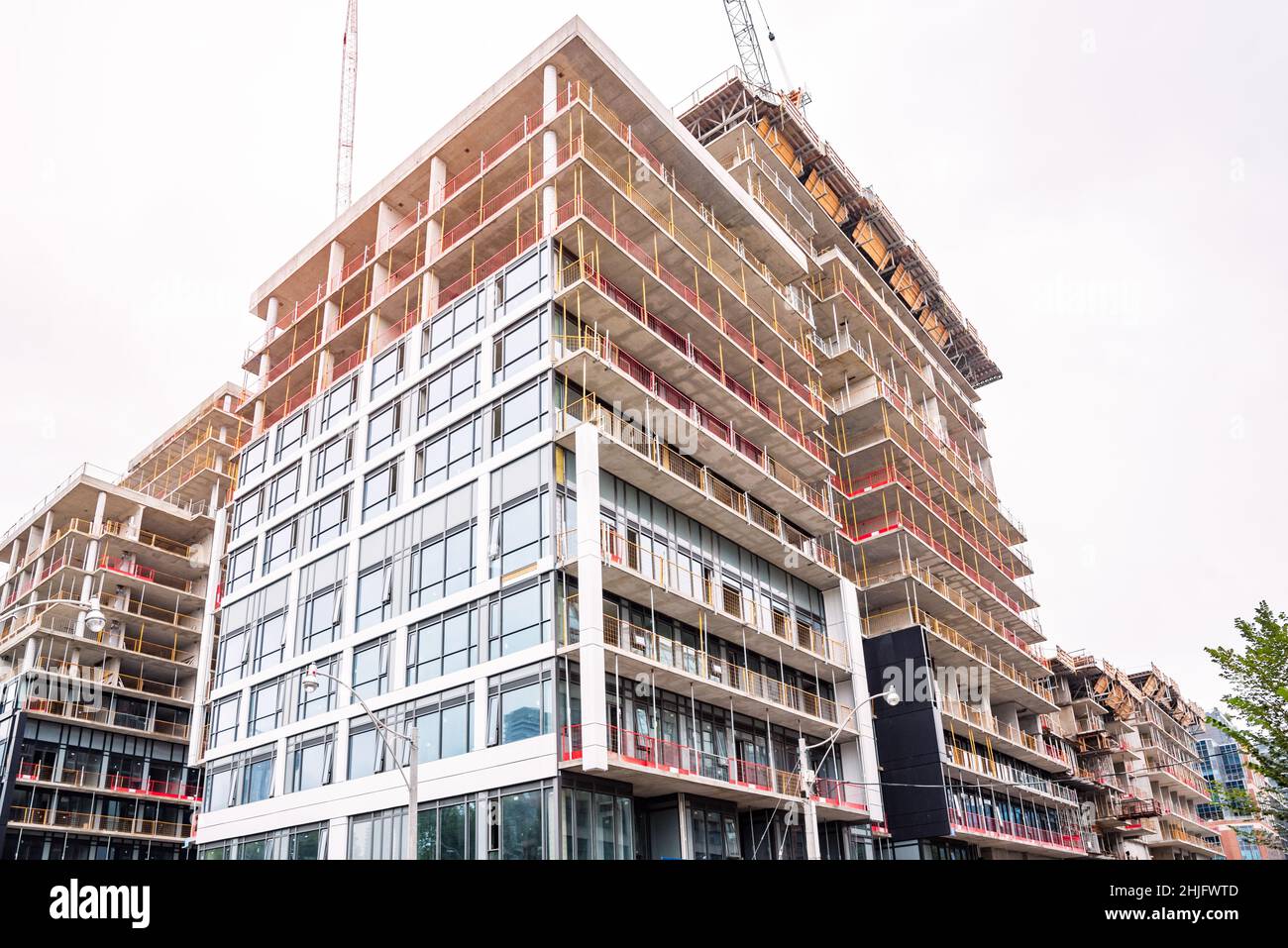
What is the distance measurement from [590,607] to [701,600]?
24.1 feet

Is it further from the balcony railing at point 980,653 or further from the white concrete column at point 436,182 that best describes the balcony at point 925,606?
the white concrete column at point 436,182

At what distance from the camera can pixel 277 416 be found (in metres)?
52.2

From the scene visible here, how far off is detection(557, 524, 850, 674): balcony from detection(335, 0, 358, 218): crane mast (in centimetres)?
7915

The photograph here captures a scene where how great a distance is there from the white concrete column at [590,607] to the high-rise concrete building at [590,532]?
103 mm

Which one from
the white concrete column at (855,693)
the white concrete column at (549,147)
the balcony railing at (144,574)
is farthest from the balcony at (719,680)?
the balcony railing at (144,574)

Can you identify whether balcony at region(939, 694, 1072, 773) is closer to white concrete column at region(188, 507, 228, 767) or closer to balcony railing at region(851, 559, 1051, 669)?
balcony railing at region(851, 559, 1051, 669)

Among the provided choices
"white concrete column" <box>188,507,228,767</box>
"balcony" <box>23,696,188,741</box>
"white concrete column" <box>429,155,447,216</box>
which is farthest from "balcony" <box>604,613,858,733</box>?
"balcony" <box>23,696,188,741</box>

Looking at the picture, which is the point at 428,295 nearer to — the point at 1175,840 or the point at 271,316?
the point at 271,316

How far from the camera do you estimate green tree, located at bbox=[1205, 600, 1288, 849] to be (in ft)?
98.4

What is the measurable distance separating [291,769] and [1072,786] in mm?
56255

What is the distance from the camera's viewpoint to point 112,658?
63.8 m

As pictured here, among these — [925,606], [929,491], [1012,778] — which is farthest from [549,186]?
[1012,778]
